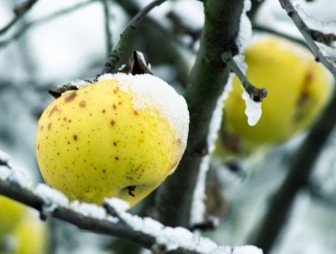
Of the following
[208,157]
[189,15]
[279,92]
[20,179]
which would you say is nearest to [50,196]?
[20,179]

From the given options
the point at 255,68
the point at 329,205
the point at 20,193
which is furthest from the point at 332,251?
the point at 20,193

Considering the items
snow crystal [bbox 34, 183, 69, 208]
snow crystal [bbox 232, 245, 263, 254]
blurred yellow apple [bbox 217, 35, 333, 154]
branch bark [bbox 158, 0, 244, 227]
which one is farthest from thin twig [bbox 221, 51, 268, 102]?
blurred yellow apple [bbox 217, 35, 333, 154]

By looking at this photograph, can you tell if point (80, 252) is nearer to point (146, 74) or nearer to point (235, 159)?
point (235, 159)

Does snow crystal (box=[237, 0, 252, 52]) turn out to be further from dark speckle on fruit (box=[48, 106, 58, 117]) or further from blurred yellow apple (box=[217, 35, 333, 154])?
blurred yellow apple (box=[217, 35, 333, 154])

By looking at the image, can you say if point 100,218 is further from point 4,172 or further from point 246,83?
point 246,83

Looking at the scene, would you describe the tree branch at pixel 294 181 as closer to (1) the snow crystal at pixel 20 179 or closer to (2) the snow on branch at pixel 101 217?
(2) the snow on branch at pixel 101 217

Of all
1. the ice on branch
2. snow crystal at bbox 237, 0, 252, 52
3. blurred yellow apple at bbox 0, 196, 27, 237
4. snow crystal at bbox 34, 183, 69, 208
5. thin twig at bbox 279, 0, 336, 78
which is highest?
thin twig at bbox 279, 0, 336, 78
